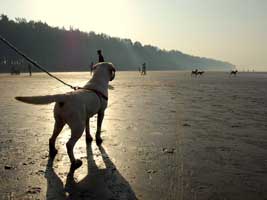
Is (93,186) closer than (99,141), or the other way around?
(93,186)

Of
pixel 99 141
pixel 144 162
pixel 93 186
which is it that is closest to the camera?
pixel 93 186

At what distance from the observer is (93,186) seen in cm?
431

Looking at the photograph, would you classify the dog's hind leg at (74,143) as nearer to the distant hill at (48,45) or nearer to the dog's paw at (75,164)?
the dog's paw at (75,164)

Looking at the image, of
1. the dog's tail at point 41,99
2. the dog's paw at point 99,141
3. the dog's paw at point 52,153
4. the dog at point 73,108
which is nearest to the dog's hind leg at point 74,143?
the dog at point 73,108

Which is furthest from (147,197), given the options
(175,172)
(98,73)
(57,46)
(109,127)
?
(57,46)

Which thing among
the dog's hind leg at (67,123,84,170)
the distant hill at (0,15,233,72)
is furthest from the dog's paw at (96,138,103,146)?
the distant hill at (0,15,233,72)

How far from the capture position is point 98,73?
22.8ft

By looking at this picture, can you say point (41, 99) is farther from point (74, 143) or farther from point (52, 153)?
point (52, 153)

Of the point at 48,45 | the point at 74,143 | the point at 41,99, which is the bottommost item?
the point at 74,143

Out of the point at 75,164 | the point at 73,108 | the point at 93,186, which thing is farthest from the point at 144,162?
the point at 73,108

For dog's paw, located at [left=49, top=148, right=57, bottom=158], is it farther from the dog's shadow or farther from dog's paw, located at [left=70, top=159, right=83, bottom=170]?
dog's paw, located at [left=70, top=159, right=83, bottom=170]

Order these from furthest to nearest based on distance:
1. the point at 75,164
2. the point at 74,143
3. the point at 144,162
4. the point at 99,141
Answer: the point at 99,141
the point at 144,162
the point at 74,143
the point at 75,164

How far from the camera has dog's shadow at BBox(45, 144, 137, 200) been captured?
3996 millimetres

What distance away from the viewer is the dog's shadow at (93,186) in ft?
13.1
